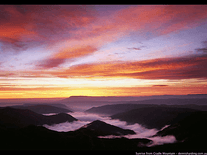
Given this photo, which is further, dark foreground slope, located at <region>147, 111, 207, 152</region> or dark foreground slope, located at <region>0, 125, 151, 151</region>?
dark foreground slope, located at <region>147, 111, 207, 152</region>

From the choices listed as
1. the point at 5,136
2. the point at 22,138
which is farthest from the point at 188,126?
the point at 5,136

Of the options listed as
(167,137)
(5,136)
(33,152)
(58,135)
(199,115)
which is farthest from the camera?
(199,115)

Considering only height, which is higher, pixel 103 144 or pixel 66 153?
pixel 66 153

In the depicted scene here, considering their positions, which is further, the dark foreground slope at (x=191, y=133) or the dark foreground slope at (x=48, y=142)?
the dark foreground slope at (x=191, y=133)

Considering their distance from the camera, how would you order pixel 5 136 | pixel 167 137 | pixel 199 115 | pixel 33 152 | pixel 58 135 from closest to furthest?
1. pixel 33 152
2. pixel 5 136
3. pixel 58 135
4. pixel 167 137
5. pixel 199 115

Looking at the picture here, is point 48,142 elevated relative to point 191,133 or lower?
elevated

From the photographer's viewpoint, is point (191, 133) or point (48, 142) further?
point (191, 133)

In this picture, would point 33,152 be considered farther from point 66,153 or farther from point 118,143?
point 118,143
